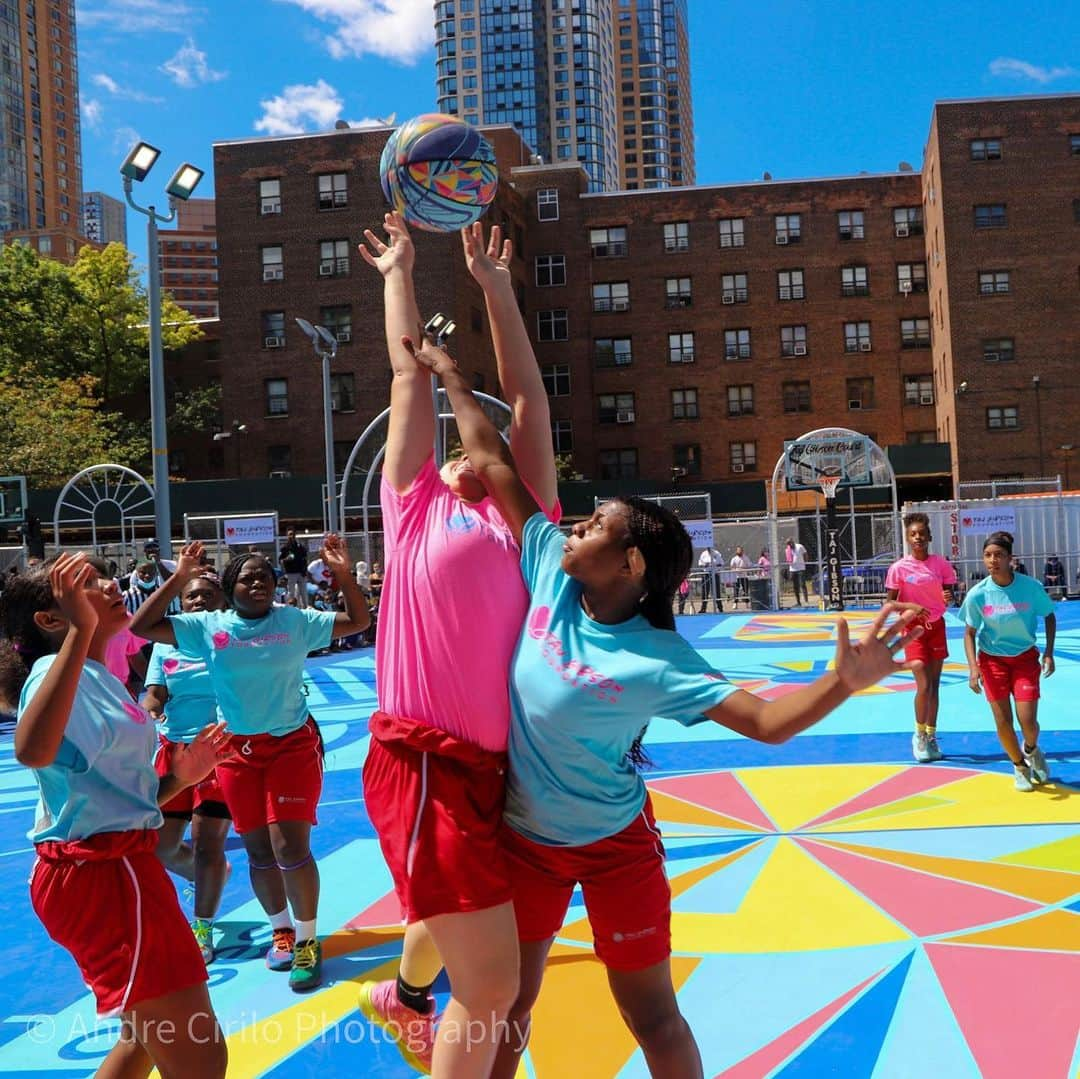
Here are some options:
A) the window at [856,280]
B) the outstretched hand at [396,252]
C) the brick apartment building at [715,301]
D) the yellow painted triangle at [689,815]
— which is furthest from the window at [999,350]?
the outstretched hand at [396,252]

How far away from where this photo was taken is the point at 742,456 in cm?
5216

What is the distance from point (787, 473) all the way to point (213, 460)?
31.9 m

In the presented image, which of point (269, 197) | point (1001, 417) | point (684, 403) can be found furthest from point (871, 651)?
point (684, 403)

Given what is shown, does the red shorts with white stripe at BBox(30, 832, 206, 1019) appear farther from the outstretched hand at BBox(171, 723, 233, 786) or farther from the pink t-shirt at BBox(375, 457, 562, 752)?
the pink t-shirt at BBox(375, 457, 562, 752)

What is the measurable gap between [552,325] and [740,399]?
9.60m

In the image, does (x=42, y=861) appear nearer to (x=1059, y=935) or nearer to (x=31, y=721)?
(x=31, y=721)

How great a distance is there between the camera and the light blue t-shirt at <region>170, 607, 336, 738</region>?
5348 mm

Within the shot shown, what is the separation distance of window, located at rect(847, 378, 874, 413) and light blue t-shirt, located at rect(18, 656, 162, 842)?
5097 centimetres

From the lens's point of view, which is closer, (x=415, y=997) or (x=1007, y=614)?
(x=415, y=997)

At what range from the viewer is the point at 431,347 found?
3746mm

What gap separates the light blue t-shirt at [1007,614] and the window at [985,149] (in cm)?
4392

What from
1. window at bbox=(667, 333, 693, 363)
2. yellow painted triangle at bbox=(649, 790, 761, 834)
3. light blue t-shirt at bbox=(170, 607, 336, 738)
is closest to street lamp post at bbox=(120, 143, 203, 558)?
yellow painted triangle at bbox=(649, 790, 761, 834)

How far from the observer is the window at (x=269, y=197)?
47.8m

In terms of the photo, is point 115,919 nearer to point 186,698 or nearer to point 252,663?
point 252,663
